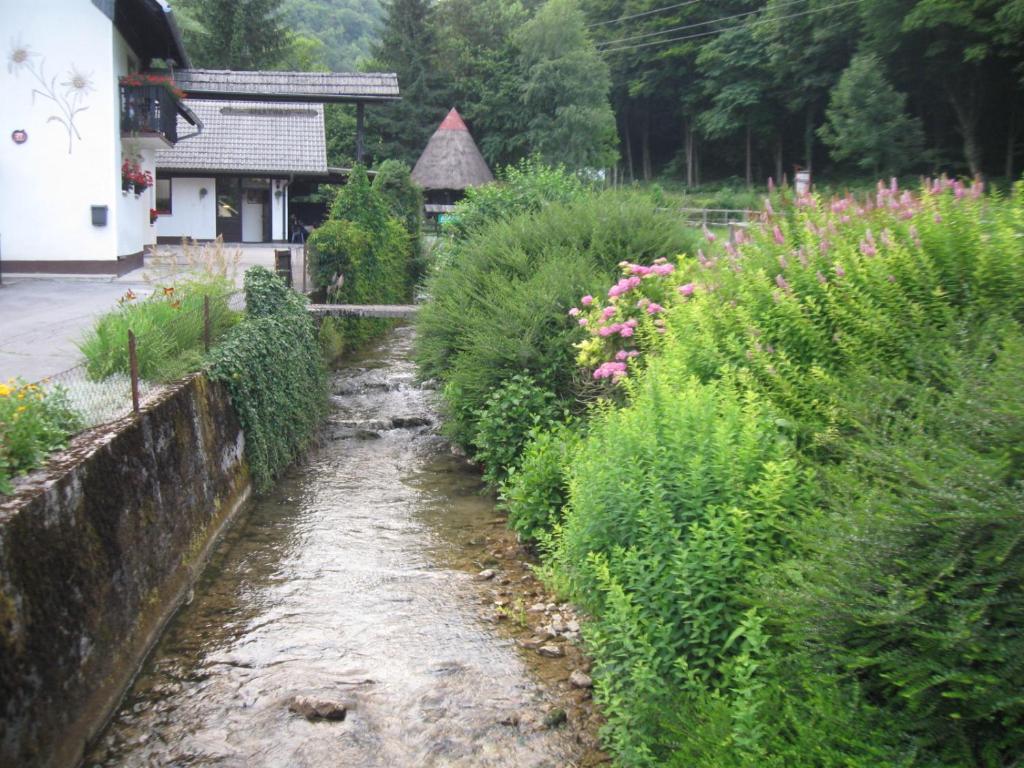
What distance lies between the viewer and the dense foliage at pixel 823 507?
12.6ft

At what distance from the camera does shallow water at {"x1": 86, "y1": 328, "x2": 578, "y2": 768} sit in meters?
5.73

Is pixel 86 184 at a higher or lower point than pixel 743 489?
higher

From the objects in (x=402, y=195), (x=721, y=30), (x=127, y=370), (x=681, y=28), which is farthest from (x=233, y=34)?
(x=127, y=370)

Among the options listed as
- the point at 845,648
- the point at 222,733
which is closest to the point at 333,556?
the point at 222,733

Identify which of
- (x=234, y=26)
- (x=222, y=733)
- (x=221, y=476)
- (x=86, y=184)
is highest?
(x=234, y=26)

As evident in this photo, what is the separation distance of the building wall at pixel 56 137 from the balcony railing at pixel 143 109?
3.80 feet

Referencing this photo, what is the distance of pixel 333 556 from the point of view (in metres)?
8.91

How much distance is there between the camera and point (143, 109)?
21547 mm

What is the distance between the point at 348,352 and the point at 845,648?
54.3 feet

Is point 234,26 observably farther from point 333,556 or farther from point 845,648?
point 845,648

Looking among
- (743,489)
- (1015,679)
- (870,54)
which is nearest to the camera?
(1015,679)

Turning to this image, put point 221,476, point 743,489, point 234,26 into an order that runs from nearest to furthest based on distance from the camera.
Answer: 1. point 743,489
2. point 221,476
3. point 234,26

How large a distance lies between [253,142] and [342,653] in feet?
105

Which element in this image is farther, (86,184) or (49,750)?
(86,184)
